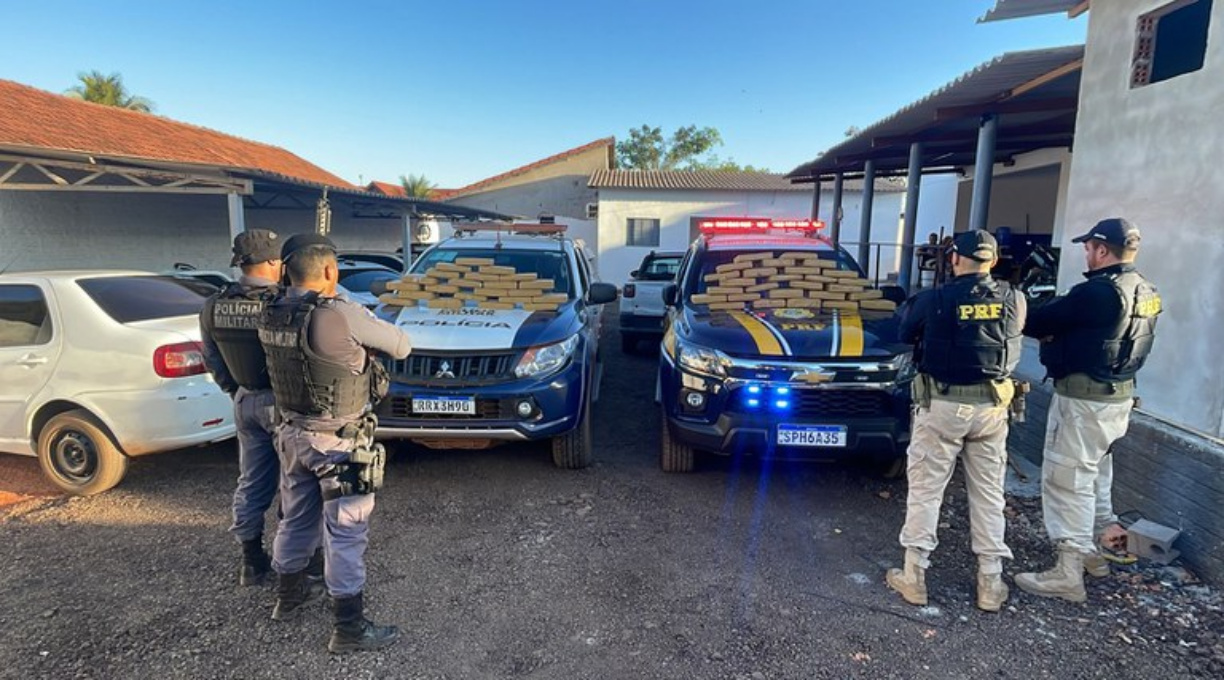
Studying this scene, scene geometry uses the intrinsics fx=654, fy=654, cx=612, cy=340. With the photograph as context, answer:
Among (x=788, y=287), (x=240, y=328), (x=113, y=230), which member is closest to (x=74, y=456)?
(x=240, y=328)

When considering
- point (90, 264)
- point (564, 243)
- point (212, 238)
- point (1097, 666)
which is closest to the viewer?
point (1097, 666)

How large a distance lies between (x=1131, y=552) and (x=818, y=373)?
1780 millimetres

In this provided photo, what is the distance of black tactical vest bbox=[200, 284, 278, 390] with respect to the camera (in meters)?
2.77

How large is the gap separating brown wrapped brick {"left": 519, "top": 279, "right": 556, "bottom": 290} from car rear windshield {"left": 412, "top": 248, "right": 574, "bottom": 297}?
0.43 meters

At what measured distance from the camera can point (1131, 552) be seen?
337 cm

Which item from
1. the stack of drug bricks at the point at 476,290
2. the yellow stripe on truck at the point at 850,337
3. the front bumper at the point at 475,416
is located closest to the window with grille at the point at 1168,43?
the yellow stripe on truck at the point at 850,337

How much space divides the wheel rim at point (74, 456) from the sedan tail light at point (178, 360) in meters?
0.71

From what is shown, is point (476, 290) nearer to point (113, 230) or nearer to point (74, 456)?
point (74, 456)

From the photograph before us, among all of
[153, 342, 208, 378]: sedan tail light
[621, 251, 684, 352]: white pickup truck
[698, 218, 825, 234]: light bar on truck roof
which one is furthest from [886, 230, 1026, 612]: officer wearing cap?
[621, 251, 684, 352]: white pickup truck

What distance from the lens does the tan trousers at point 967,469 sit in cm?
289

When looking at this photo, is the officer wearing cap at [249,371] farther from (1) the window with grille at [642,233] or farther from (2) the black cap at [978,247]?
(1) the window with grille at [642,233]

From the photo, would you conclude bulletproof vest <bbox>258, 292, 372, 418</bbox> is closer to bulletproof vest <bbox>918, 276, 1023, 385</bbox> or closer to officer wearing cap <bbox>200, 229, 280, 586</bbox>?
officer wearing cap <bbox>200, 229, 280, 586</bbox>

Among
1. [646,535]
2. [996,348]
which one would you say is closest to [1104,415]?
[996,348]

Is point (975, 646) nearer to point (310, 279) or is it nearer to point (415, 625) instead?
point (415, 625)
